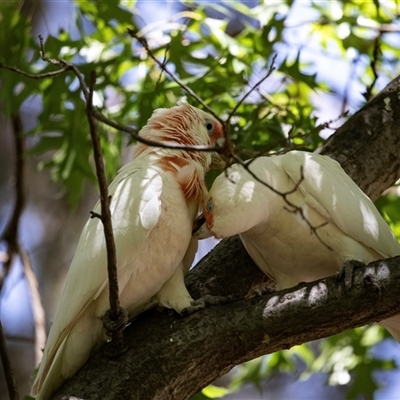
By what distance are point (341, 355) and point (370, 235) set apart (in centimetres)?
214

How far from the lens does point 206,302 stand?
3.15 metres

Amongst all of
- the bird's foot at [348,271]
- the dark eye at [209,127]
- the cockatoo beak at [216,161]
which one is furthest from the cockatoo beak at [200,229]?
the bird's foot at [348,271]

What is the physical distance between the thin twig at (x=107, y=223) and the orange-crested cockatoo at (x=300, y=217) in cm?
66

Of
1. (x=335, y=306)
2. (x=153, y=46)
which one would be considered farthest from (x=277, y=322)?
(x=153, y=46)

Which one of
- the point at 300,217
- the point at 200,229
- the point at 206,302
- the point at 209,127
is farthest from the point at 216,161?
the point at 206,302

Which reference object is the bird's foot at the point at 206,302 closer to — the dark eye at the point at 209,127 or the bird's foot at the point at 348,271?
the bird's foot at the point at 348,271

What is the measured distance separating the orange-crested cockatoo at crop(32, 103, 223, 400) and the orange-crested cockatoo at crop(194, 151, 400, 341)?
168 mm

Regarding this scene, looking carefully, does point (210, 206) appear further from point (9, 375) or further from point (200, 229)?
point (9, 375)

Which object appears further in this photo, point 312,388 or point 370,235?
point 312,388

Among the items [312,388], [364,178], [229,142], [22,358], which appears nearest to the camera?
[229,142]

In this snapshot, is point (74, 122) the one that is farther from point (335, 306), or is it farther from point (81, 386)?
point (335, 306)

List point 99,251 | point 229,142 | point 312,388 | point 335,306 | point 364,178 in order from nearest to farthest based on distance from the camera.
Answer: point 229,142 < point 335,306 < point 99,251 < point 364,178 < point 312,388

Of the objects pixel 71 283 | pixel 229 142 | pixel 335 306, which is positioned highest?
pixel 229 142

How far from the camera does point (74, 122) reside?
4.97 metres
